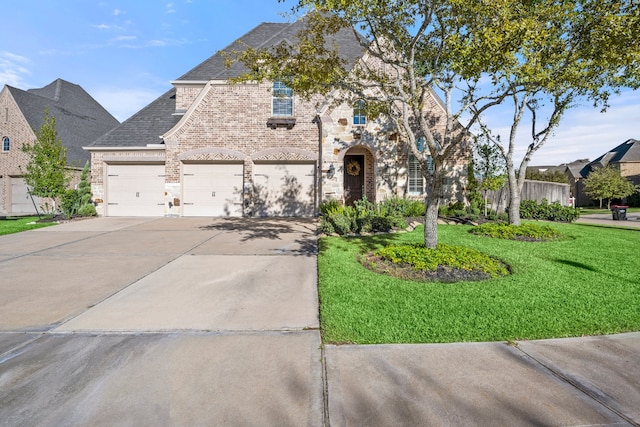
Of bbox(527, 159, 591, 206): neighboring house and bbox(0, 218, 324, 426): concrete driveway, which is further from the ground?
bbox(527, 159, 591, 206): neighboring house

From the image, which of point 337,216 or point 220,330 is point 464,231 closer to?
point 337,216

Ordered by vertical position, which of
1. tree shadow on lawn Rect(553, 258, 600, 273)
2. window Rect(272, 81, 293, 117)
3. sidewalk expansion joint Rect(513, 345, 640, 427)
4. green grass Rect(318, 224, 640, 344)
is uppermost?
window Rect(272, 81, 293, 117)

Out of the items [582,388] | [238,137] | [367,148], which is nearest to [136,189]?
[238,137]

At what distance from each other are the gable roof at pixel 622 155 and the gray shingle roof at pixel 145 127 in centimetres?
4470

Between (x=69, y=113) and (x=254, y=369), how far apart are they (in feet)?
96.6

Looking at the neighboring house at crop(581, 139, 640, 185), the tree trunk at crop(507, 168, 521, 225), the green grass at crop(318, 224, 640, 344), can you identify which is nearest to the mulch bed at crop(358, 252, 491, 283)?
the green grass at crop(318, 224, 640, 344)

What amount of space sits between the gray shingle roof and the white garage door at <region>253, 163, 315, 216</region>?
558 cm

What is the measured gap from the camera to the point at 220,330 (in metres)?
3.72

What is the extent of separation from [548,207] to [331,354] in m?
15.4

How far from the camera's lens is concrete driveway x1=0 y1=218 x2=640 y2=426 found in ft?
7.73

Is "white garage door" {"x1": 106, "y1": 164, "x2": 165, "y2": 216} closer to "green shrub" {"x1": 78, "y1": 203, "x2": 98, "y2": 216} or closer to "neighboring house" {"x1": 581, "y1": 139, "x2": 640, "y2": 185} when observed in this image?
"green shrub" {"x1": 78, "y1": 203, "x2": 98, "y2": 216}

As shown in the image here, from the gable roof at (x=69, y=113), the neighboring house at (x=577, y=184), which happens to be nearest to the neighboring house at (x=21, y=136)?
the gable roof at (x=69, y=113)

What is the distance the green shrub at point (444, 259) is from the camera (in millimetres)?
5824

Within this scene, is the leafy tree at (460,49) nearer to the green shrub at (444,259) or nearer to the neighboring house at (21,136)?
the green shrub at (444,259)
